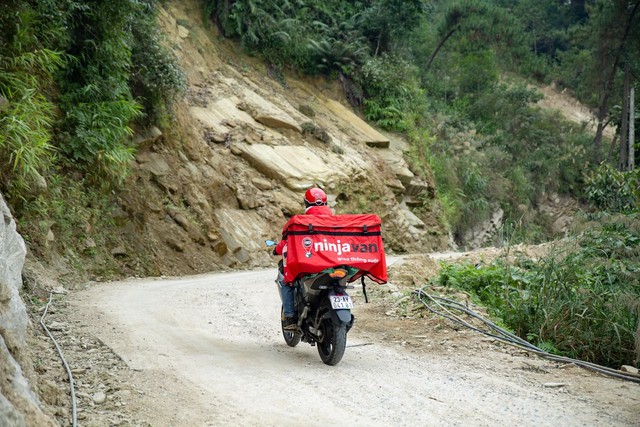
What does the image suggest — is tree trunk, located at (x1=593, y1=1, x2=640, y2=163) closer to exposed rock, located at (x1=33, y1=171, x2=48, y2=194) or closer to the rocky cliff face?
exposed rock, located at (x1=33, y1=171, x2=48, y2=194)

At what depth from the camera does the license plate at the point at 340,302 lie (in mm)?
6832

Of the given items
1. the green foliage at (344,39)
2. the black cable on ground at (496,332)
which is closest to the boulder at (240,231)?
the black cable on ground at (496,332)

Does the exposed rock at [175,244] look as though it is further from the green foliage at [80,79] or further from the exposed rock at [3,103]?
the exposed rock at [3,103]

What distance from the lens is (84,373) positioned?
612 centimetres

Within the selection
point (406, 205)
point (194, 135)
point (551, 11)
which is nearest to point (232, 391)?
point (194, 135)

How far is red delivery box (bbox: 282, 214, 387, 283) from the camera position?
684 centimetres

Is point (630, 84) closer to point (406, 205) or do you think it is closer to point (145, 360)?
point (406, 205)

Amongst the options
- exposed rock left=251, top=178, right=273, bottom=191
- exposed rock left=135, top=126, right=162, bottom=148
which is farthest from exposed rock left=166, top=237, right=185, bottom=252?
exposed rock left=251, top=178, right=273, bottom=191

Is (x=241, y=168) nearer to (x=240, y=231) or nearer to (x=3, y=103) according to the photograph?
(x=240, y=231)

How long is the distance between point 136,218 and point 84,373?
9.77 metres

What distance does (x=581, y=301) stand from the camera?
342 inches

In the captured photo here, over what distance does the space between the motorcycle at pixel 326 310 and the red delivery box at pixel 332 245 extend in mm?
131

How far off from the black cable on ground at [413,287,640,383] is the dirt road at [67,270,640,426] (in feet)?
0.36

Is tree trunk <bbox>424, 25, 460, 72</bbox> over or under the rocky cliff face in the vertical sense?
over
